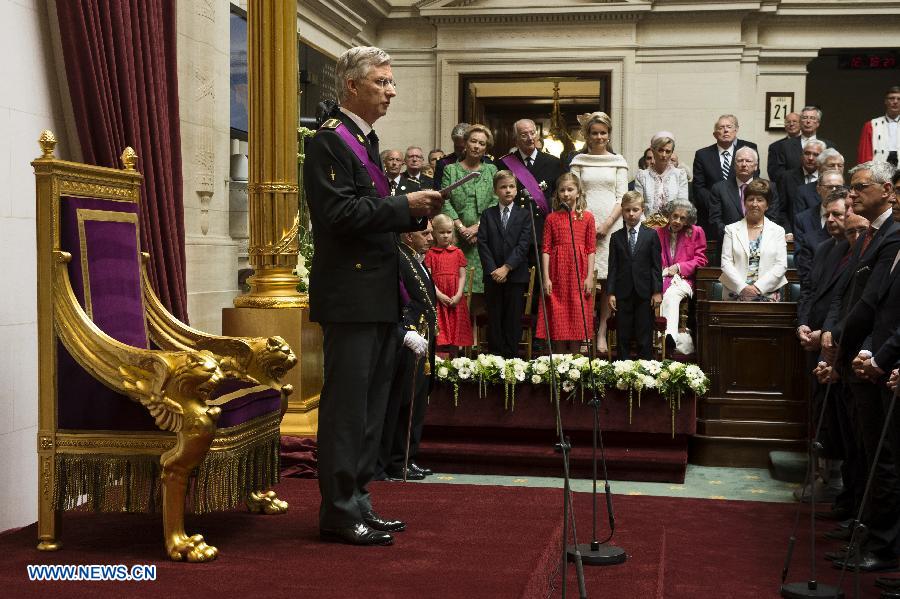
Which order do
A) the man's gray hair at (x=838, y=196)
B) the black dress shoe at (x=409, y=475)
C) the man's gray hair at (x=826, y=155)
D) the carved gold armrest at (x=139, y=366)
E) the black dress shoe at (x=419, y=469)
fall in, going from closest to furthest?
the carved gold armrest at (x=139, y=366) → the man's gray hair at (x=838, y=196) → the black dress shoe at (x=409, y=475) → the black dress shoe at (x=419, y=469) → the man's gray hair at (x=826, y=155)

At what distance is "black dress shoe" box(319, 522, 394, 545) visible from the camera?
3.78 m

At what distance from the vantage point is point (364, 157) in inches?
152

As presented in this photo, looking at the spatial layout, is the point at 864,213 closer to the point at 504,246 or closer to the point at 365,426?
the point at 365,426

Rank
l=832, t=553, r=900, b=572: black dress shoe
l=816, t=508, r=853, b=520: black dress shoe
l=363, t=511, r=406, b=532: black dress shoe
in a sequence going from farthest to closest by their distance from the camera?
1. l=816, t=508, r=853, b=520: black dress shoe
2. l=832, t=553, r=900, b=572: black dress shoe
3. l=363, t=511, r=406, b=532: black dress shoe

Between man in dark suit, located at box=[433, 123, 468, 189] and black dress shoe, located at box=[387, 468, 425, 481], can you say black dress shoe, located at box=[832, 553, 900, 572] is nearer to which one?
black dress shoe, located at box=[387, 468, 425, 481]

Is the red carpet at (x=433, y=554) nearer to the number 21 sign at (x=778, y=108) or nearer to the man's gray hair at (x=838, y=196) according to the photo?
the man's gray hair at (x=838, y=196)

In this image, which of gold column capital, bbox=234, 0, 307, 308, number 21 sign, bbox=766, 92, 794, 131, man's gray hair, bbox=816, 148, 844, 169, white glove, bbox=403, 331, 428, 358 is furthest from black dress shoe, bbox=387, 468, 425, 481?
number 21 sign, bbox=766, 92, 794, 131

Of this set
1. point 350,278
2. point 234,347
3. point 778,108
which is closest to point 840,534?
point 350,278

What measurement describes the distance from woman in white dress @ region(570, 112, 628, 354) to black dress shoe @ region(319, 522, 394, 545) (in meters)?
4.80

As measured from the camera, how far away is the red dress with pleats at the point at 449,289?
26.2ft

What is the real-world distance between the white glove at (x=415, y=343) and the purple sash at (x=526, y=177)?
8.57 feet

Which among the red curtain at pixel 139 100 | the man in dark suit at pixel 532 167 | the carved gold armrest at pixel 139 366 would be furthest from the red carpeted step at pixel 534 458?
the carved gold armrest at pixel 139 366

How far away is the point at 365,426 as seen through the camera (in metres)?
3.91

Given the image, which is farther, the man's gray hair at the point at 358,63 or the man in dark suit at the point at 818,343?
the man in dark suit at the point at 818,343
